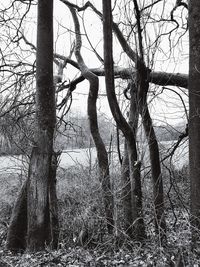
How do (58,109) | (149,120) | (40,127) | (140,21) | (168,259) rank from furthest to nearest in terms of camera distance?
(58,109)
(149,120)
(140,21)
(40,127)
(168,259)

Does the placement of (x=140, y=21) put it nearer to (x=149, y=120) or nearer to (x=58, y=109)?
(x=149, y=120)

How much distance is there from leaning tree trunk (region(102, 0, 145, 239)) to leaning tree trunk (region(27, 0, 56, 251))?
104 centimetres

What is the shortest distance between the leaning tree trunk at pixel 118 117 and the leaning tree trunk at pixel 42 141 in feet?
3.40

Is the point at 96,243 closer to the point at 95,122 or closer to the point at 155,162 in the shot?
the point at 155,162

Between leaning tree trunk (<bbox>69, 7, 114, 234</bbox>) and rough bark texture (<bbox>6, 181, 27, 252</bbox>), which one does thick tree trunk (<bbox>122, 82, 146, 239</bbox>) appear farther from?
rough bark texture (<bbox>6, 181, 27, 252</bbox>)

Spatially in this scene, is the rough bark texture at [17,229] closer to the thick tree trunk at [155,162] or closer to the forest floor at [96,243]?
the forest floor at [96,243]

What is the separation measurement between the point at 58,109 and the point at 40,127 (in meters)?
3.78

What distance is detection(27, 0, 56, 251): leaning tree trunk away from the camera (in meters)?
6.84

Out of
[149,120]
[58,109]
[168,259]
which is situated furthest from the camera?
[58,109]

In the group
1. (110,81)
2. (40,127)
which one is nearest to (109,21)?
(110,81)

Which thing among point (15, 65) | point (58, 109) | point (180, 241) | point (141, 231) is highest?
point (15, 65)

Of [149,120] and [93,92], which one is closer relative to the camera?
[149,120]

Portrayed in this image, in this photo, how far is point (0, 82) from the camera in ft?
29.8

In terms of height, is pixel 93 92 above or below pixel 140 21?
below
